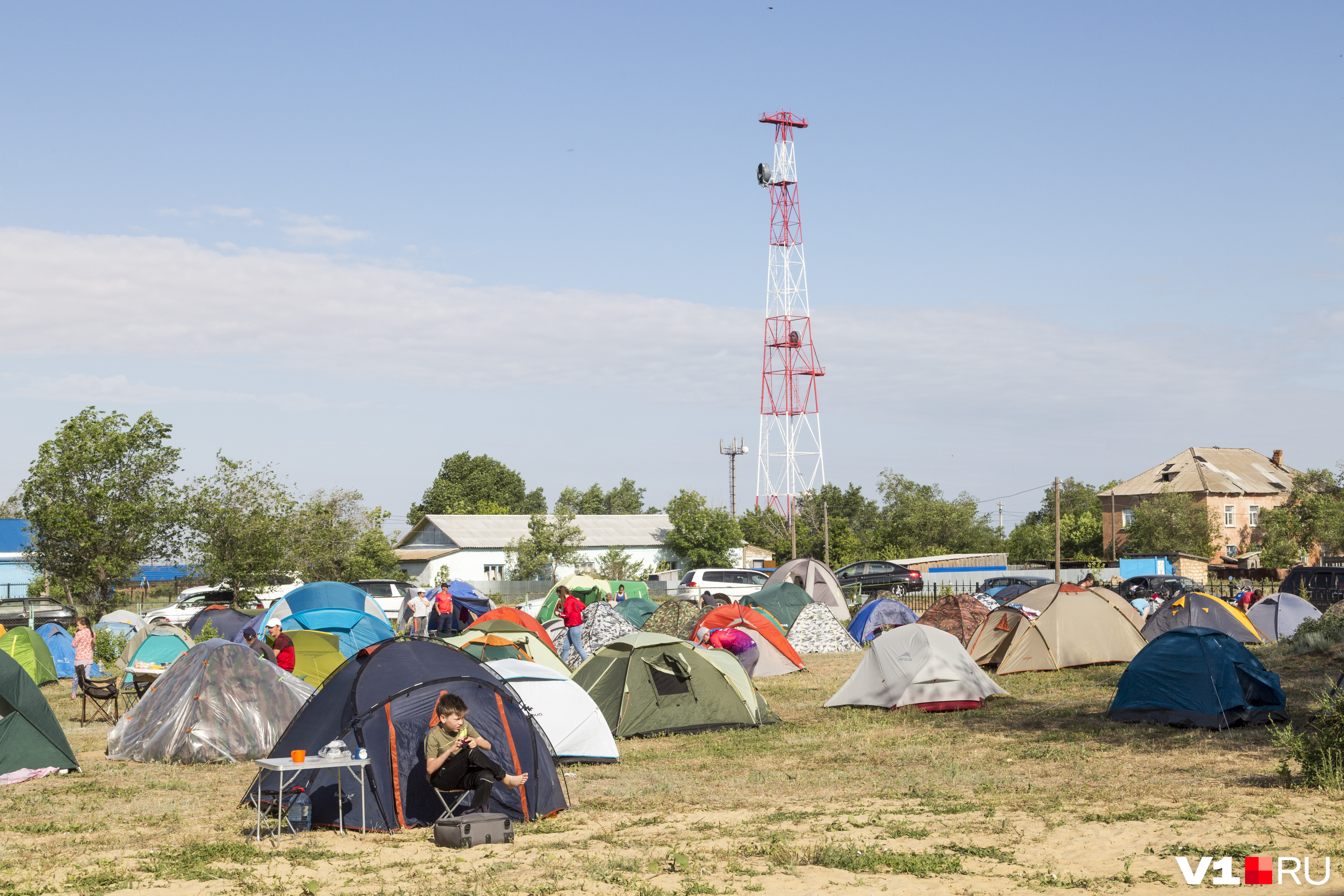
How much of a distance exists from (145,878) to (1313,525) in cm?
6110

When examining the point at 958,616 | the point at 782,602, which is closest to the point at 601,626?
the point at 782,602

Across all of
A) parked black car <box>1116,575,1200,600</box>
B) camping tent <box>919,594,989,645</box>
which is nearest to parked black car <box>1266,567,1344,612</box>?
parked black car <box>1116,575,1200,600</box>

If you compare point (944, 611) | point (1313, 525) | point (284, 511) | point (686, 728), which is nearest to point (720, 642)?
point (686, 728)

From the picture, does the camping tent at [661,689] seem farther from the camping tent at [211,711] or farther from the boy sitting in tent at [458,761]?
the boy sitting in tent at [458,761]

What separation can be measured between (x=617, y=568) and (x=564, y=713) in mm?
38190

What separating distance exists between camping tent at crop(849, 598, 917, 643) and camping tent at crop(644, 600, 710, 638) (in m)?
4.71

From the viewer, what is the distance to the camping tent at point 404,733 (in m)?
9.14

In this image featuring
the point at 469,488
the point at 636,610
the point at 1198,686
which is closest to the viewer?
the point at 1198,686

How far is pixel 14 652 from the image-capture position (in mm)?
19750

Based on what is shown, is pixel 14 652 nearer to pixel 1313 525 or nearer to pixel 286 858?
pixel 286 858

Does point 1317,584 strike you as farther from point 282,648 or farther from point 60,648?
point 60,648

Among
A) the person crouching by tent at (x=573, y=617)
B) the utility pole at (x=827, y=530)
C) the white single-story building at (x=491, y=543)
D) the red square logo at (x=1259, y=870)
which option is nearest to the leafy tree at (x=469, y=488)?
the white single-story building at (x=491, y=543)

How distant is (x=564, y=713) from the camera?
1213 centimetres

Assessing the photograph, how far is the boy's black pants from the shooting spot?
349 inches
